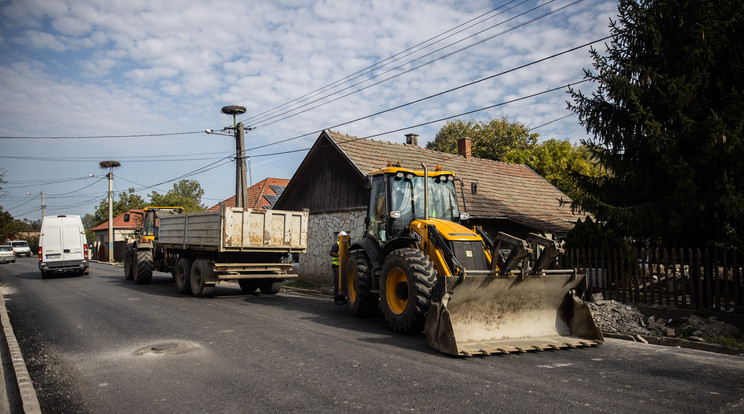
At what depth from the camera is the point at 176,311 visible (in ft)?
36.0

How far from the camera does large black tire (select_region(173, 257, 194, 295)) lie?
14.6m

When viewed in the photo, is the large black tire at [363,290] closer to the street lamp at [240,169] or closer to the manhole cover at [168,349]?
the manhole cover at [168,349]

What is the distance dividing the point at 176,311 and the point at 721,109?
473 inches

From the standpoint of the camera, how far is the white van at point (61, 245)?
2152 cm

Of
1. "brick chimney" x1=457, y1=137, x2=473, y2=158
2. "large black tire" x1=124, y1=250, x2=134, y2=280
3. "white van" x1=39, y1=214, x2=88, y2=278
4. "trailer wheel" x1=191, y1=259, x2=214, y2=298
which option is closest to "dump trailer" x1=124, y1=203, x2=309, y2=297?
"trailer wheel" x1=191, y1=259, x2=214, y2=298

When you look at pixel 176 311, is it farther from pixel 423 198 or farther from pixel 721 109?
pixel 721 109

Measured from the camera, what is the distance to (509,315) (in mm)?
7527

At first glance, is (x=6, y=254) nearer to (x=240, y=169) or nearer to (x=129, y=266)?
(x=129, y=266)

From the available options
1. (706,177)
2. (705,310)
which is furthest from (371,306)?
(706,177)

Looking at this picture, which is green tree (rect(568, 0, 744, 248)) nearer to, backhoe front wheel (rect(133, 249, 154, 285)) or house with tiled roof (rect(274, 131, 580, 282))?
house with tiled roof (rect(274, 131, 580, 282))

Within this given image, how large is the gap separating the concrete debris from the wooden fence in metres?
0.40

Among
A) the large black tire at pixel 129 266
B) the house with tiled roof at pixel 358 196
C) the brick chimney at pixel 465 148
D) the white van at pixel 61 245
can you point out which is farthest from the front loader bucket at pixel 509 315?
the white van at pixel 61 245

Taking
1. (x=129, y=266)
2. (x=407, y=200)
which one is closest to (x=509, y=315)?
(x=407, y=200)

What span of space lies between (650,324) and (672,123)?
4.07 metres
